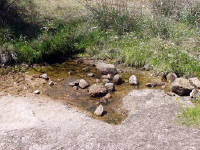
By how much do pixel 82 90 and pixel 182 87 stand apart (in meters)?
2.10

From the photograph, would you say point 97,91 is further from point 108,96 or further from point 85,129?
point 85,129

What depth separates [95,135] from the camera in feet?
14.3

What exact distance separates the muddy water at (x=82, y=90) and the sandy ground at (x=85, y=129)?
228 mm

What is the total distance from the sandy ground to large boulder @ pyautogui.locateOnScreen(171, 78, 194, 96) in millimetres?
285

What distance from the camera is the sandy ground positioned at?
4148mm

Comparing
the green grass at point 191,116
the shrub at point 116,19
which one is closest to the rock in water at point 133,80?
the green grass at point 191,116

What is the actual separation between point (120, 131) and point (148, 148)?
0.60m

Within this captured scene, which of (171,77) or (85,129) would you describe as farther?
(171,77)

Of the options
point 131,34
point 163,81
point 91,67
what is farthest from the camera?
point 131,34

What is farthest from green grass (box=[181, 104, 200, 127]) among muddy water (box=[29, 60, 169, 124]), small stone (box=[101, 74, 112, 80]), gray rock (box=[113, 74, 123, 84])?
small stone (box=[101, 74, 112, 80])

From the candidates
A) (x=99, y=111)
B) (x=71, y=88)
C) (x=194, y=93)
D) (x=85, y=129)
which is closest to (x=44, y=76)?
(x=71, y=88)

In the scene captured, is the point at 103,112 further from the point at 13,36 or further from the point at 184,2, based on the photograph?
the point at 184,2

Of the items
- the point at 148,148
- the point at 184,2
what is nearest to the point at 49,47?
the point at 148,148

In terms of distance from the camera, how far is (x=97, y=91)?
578 centimetres
